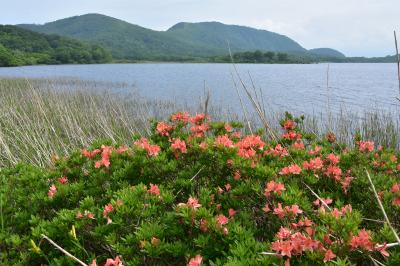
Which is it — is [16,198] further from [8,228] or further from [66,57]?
[66,57]

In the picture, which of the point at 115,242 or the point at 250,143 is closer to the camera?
the point at 115,242

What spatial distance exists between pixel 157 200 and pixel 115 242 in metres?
0.37

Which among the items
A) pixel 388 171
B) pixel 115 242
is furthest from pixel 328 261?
pixel 388 171

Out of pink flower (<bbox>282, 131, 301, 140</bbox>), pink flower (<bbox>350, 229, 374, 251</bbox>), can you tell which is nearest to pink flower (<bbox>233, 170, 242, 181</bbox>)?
pink flower (<bbox>350, 229, 374, 251</bbox>)

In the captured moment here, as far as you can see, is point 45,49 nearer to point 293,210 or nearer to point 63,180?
point 63,180

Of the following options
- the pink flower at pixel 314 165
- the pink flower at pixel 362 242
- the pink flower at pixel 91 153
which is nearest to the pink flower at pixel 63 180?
the pink flower at pixel 91 153

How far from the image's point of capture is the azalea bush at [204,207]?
1810mm

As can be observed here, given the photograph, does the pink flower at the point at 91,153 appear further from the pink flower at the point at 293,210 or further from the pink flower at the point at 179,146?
the pink flower at the point at 293,210

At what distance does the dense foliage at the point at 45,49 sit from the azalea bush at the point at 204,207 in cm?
7193

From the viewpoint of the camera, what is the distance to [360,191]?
2.67m

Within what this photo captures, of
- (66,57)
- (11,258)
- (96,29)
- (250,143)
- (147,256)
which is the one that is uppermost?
(96,29)

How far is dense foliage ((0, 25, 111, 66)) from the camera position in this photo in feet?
246

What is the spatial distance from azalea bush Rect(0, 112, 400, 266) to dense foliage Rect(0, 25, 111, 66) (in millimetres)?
71934

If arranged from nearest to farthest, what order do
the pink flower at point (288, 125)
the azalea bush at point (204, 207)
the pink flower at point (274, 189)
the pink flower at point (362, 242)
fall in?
the pink flower at point (362, 242) → the azalea bush at point (204, 207) → the pink flower at point (274, 189) → the pink flower at point (288, 125)
